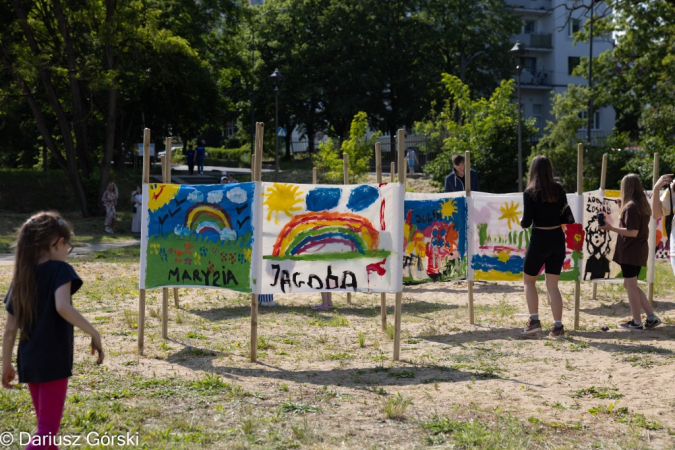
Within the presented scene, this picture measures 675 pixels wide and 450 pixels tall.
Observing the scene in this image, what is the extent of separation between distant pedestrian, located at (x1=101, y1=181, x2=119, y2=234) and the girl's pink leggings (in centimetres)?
2340

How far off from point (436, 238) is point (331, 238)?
99.8 inches

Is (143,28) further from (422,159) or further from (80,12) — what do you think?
(422,159)

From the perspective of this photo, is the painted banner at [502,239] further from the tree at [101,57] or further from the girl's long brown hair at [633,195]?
the tree at [101,57]

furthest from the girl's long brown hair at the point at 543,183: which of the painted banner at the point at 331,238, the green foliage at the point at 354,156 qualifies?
the green foliage at the point at 354,156

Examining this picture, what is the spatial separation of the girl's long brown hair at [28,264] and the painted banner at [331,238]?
12.5ft

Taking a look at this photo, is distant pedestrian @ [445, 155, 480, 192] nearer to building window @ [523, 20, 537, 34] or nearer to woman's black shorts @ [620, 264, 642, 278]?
woman's black shorts @ [620, 264, 642, 278]

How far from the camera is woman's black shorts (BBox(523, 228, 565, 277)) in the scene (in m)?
8.66

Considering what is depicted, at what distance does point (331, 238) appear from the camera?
26.8 ft

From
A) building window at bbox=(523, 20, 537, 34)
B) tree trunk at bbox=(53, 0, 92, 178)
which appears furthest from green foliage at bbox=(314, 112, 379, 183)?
building window at bbox=(523, 20, 537, 34)

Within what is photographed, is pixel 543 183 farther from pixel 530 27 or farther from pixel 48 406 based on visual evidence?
pixel 530 27

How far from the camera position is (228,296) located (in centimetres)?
1253

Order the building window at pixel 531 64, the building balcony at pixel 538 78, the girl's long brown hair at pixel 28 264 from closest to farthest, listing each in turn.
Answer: the girl's long brown hair at pixel 28 264 < the building balcony at pixel 538 78 < the building window at pixel 531 64

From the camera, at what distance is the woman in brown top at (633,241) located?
9.33 m

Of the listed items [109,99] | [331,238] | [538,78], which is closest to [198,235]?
[331,238]
